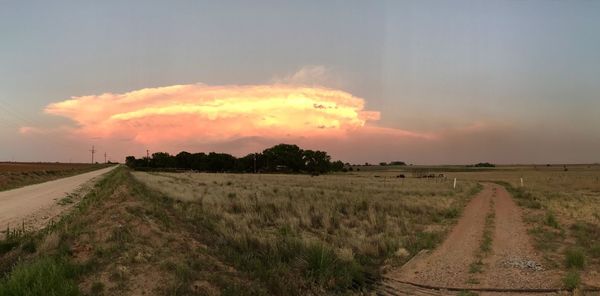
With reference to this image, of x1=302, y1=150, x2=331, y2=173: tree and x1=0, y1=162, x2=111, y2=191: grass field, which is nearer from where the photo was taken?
x1=0, y1=162, x2=111, y2=191: grass field

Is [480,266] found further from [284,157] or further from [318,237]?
[284,157]

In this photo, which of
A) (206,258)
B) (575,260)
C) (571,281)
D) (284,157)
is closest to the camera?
(206,258)

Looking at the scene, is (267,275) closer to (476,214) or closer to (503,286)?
(503,286)

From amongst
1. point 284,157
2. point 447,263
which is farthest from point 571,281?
point 284,157

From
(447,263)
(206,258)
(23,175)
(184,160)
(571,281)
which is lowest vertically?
(447,263)

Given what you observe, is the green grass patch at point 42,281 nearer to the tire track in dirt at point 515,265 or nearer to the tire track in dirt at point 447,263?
the tire track in dirt at point 447,263

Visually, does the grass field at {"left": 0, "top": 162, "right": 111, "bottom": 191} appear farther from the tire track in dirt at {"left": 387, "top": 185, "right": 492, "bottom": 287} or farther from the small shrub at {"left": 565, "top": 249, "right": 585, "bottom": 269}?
the small shrub at {"left": 565, "top": 249, "right": 585, "bottom": 269}

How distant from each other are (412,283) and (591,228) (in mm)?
11083

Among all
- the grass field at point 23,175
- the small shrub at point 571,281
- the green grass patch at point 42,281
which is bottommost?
the small shrub at point 571,281

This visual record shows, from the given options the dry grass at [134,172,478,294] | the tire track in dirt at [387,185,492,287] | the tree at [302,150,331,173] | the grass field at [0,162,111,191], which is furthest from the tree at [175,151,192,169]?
the tire track in dirt at [387,185,492,287]

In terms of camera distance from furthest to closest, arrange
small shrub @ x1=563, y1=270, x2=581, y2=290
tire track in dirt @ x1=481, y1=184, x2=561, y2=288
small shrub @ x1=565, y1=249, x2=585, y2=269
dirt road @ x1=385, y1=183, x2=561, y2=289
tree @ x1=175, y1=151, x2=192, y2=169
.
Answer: tree @ x1=175, y1=151, x2=192, y2=169 < small shrub @ x1=565, y1=249, x2=585, y2=269 < dirt road @ x1=385, y1=183, x2=561, y2=289 < tire track in dirt @ x1=481, y1=184, x2=561, y2=288 < small shrub @ x1=563, y1=270, x2=581, y2=290

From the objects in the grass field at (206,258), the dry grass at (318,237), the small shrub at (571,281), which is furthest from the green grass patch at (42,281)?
the small shrub at (571,281)

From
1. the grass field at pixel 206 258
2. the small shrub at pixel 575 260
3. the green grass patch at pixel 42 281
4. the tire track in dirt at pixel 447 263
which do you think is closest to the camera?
the green grass patch at pixel 42 281

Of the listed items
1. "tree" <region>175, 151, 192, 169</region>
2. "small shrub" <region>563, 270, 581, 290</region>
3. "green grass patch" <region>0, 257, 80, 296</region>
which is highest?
"tree" <region>175, 151, 192, 169</region>
